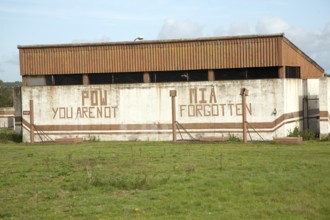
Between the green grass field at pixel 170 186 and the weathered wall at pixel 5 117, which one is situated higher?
the weathered wall at pixel 5 117

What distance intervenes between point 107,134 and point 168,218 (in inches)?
889

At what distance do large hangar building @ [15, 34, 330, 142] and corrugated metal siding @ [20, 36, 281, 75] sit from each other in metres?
0.06

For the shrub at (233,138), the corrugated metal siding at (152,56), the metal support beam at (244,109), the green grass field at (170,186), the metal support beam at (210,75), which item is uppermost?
the corrugated metal siding at (152,56)

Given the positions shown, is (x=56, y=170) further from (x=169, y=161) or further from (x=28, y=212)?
(x=28, y=212)

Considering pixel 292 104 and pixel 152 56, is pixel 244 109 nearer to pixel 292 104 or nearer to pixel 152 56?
pixel 292 104

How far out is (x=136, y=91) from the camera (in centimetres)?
3434

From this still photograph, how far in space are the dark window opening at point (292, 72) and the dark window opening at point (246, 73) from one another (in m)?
1.12

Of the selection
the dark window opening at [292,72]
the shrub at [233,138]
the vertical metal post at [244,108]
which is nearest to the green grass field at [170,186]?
the vertical metal post at [244,108]

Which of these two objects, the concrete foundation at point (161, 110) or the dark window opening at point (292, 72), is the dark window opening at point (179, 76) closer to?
the concrete foundation at point (161, 110)

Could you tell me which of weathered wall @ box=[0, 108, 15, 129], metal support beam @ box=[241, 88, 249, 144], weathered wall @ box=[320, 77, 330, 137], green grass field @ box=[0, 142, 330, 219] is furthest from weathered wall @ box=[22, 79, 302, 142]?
weathered wall @ box=[0, 108, 15, 129]

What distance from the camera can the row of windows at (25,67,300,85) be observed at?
33.0 meters

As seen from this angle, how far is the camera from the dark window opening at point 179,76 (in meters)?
33.8

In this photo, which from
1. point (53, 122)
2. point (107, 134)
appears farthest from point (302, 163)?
point (53, 122)

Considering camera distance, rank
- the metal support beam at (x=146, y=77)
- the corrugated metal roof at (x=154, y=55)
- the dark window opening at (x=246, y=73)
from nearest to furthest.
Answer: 1. the corrugated metal roof at (x=154, y=55)
2. the dark window opening at (x=246, y=73)
3. the metal support beam at (x=146, y=77)
